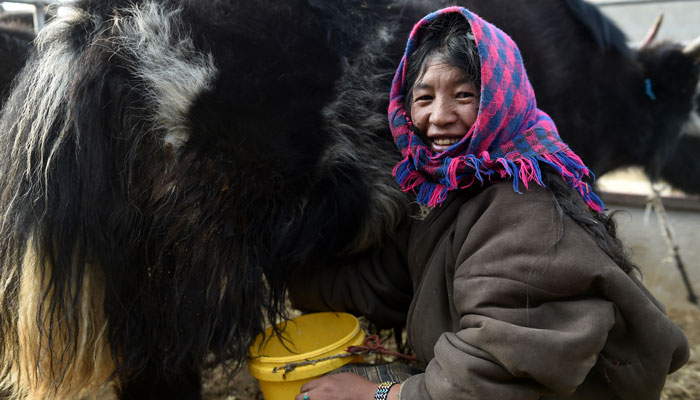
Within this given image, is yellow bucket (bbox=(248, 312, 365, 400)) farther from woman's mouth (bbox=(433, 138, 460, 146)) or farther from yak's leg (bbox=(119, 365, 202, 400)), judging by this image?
woman's mouth (bbox=(433, 138, 460, 146))

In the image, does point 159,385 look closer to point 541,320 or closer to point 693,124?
point 541,320

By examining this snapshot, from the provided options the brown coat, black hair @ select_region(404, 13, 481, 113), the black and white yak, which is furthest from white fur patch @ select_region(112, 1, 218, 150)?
the brown coat

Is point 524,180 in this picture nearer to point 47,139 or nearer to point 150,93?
point 150,93

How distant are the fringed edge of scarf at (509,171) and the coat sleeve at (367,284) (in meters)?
0.37

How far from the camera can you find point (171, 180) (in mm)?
1418

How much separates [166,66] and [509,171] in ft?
2.89

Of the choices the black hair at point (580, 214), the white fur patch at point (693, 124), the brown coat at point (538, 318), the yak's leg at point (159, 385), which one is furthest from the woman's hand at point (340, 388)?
the white fur patch at point (693, 124)

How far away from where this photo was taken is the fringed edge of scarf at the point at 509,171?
123 centimetres

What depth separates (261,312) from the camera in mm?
1572

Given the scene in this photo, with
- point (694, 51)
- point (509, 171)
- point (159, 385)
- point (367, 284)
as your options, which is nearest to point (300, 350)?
point (367, 284)

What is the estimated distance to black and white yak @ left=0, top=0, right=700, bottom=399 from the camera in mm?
1365

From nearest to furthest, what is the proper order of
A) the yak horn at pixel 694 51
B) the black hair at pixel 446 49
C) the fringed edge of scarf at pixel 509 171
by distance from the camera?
1. the fringed edge of scarf at pixel 509 171
2. the black hair at pixel 446 49
3. the yak horn at pixel 694 51

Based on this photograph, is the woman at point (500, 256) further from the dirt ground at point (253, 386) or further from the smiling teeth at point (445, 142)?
the dirt ground at point (253, 386)

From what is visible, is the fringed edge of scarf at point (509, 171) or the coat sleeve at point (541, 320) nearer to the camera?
the coat sleeve at point (541, 320)
